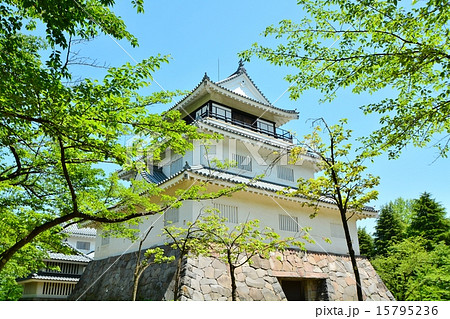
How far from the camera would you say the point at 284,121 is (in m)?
19.3

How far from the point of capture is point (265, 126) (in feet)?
61.0

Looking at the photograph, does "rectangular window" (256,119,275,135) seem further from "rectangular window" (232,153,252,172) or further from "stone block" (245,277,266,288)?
"stone block" (245,277,266,288)

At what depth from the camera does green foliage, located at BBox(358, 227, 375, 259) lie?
Answer: 2573cm

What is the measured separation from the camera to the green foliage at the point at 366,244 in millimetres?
25734

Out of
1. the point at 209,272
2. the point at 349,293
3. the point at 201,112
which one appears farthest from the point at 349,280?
the point at 201,112

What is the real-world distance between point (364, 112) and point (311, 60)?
134 centimetres

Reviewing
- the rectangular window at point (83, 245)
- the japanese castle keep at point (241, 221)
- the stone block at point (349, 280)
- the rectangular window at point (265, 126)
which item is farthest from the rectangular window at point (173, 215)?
the rectangular window at point (83, 245)

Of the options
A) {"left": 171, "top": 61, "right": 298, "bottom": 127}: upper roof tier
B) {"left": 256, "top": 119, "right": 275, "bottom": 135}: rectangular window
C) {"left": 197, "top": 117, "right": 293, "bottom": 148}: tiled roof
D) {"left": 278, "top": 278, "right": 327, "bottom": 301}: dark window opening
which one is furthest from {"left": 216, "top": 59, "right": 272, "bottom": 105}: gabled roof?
{"left": 278, "top": 278, "right": 327, "bottom": 301}: dark window opening

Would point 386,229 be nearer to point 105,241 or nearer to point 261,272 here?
point 261,272

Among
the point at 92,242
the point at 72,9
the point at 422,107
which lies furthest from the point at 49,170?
the point at 92,242

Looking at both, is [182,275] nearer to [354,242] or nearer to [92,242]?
[354,242]

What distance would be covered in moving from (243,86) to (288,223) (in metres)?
8.32

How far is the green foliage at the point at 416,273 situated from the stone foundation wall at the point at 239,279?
35.3 inches

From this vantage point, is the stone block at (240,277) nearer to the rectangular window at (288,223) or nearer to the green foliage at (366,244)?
the rectangular window at (288,223)
